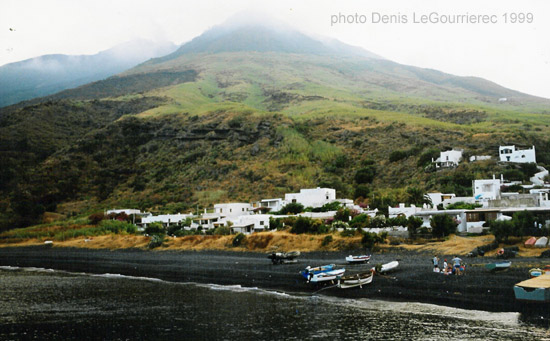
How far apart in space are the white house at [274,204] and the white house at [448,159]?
2627cm

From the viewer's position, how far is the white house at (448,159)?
75812 mm

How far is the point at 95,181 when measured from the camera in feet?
339

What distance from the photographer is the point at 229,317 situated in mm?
A: 25219

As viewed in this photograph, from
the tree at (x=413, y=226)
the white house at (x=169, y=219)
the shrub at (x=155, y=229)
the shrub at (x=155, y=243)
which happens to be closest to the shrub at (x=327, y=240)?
the tree at (x=413, y=226)

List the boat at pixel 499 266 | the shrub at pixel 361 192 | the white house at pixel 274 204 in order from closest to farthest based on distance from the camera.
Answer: the boat at pixel 499 266
the white house at pixel 274 204
the shrub at pixel 361 192

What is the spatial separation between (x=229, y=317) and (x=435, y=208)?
3484 centimetres

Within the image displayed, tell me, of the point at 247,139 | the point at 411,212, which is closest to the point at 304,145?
the point at 247,139

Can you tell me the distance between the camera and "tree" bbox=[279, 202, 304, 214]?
6488cm

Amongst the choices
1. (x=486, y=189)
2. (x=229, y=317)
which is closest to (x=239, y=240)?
(x=229, y=317)

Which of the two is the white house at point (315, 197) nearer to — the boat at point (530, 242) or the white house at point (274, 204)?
the white house at point (274, 204)

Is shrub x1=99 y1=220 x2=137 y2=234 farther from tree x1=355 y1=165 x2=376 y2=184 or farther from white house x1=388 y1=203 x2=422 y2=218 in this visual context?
white house x1=388 y1=203 x2=422 y2=218

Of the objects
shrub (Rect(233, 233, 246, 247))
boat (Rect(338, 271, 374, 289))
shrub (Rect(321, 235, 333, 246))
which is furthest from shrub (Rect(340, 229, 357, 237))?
boat (Rect(338, 271, 374, 289))

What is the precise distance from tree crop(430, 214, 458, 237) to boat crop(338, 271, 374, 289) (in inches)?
520

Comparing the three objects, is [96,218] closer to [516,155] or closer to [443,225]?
[443,225]
